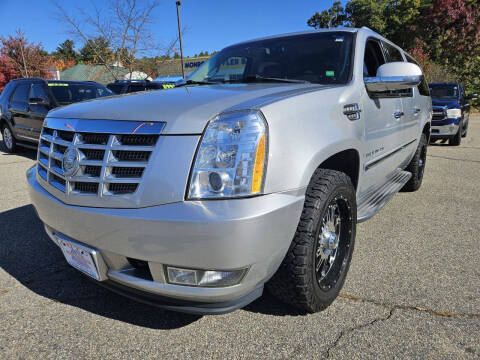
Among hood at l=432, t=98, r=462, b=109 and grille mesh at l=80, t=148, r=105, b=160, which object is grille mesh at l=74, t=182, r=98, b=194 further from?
hood at l=432, t=98, r=462, b=109

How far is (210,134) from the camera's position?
1.64 m

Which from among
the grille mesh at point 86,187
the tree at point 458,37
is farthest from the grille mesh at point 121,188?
the tree at point 458,37

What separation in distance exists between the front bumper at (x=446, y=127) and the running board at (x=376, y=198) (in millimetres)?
6149

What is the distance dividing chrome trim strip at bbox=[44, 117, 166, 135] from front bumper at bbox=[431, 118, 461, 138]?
29.9 feet

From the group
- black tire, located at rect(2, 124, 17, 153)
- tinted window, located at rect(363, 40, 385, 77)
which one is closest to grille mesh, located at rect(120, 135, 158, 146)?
tinted window, located at rect(363, 40, 385, 77)

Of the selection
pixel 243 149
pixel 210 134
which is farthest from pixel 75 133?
pixel 243 149

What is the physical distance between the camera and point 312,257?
1896mm

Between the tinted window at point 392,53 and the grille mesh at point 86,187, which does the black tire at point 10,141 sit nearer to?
the grille mesh at point 86,187

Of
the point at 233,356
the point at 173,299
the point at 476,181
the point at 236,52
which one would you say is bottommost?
the point at 476,181

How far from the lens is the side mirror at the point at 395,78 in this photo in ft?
8.34

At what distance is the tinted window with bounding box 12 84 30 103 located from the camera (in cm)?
775

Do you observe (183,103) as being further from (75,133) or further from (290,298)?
(290,298)

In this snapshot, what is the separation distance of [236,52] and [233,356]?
2635 millimetres

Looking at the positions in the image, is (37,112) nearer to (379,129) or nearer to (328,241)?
(379,129)
